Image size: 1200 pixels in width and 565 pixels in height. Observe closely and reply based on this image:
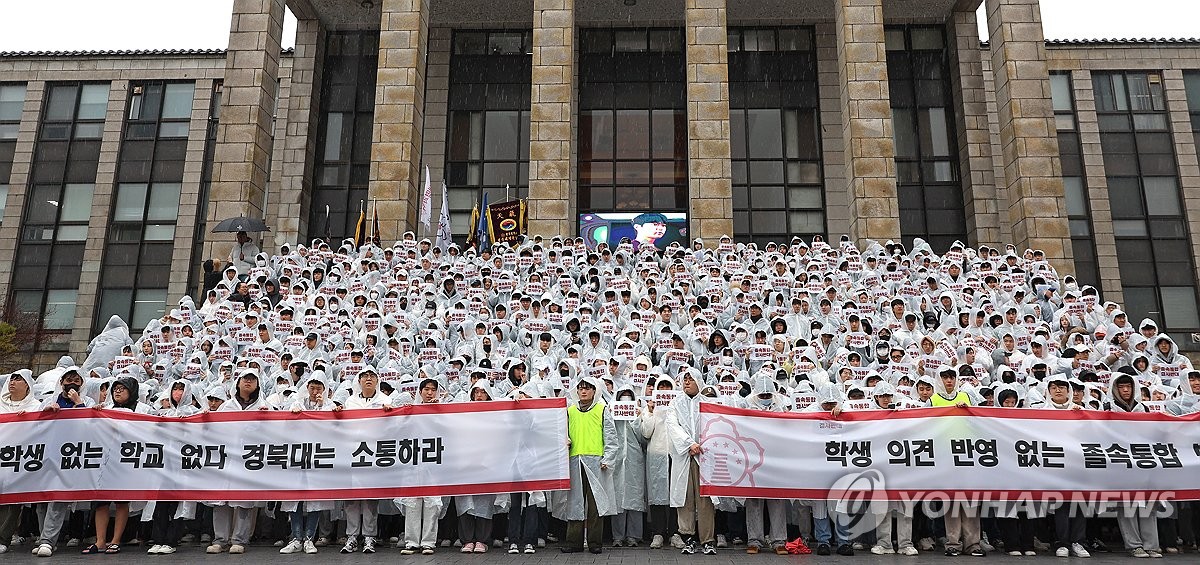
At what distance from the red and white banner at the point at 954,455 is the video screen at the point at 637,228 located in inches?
774

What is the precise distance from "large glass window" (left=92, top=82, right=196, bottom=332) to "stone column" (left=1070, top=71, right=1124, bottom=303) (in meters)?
34.4

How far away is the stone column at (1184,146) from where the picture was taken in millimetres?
32281

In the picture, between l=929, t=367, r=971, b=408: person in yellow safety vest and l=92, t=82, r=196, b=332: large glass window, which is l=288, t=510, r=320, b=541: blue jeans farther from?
l=92, t=82, r=196, b=332: large glass window

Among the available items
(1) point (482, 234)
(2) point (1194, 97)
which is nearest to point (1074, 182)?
(2) point (1194, 97)

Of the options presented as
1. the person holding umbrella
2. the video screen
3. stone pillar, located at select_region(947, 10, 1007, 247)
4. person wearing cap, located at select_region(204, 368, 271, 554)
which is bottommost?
person wearing cap, located at select_region(204, 368, 271, 554)

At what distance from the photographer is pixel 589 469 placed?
31.3ft

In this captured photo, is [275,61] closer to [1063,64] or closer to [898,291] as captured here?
[898,291]

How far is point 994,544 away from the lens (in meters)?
9.83

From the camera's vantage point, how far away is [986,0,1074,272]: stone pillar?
22438 millimetres

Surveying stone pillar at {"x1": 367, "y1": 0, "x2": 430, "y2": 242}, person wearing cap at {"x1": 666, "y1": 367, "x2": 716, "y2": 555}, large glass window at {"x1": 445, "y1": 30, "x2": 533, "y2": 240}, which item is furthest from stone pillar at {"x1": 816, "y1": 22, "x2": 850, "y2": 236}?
person wearing cap at {"x1": 666, "y1": 367, "x2": 716, "y2": 555}

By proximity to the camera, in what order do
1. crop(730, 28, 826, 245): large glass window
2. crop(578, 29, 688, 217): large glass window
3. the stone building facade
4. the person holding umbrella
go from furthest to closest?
crop(578, 29, 688, 217): large glass window < crop(730, 28, 826, 245): large glass window < the stone building facade < the person holding umbrella

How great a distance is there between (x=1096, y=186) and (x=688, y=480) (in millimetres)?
28681

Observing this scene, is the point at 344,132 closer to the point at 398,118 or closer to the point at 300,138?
the point at 300,138

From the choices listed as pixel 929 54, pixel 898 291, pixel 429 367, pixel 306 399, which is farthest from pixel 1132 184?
pixel 306 399
